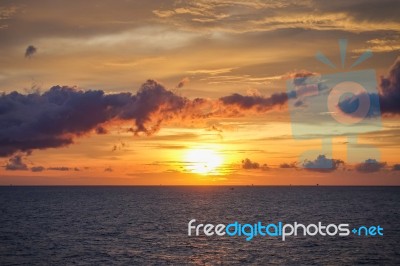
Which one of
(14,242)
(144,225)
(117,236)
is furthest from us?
(144,225)

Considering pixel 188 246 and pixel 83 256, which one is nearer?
pixel 83 256

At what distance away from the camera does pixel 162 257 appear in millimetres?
74312

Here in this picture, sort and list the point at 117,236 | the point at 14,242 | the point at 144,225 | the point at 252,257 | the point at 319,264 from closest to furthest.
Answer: the point at 319,264, the point at 252,257, the point at 14,242, the point at 117,236, the point at 144,225

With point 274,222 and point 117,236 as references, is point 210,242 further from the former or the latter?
point 274,222

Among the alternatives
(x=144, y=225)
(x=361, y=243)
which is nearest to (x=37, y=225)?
(x=144, y=225)

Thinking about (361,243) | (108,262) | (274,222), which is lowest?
(108,262)

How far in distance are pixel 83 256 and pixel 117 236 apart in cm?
2476

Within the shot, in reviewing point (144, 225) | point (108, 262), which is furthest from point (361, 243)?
point (144, 225)

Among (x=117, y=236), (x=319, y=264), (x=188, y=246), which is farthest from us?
(x=117, y=236)

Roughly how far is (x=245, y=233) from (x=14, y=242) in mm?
48049

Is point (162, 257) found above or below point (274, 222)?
below

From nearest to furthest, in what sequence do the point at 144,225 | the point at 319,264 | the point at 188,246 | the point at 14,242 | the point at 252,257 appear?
the point at 319,264 < the point at 252,257 < the point at 188,246 < the point at 14,242 < the point at 144,225

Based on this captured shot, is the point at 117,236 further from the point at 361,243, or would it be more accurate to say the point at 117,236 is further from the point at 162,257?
the point at 361,243

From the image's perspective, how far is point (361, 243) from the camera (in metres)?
87.1
